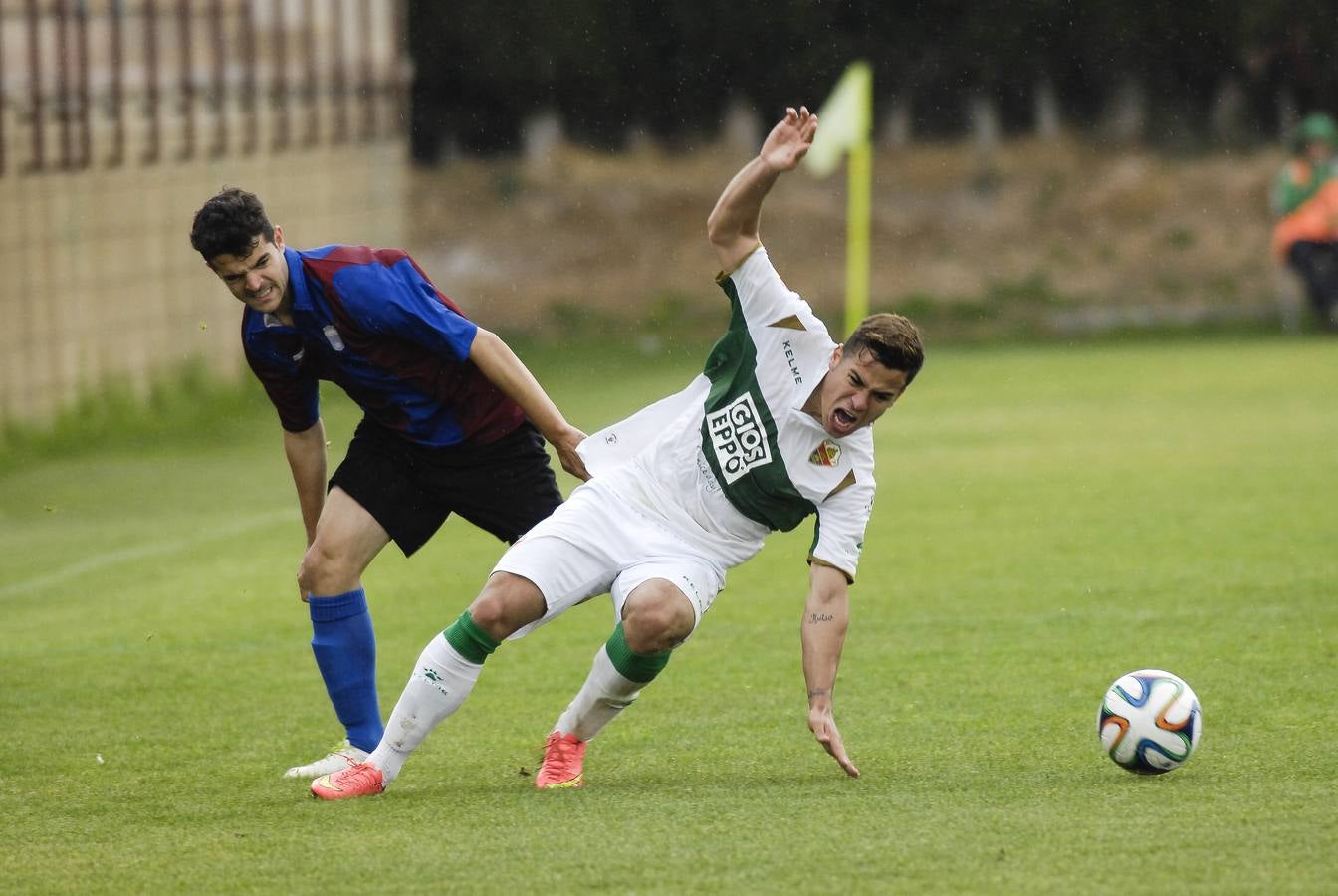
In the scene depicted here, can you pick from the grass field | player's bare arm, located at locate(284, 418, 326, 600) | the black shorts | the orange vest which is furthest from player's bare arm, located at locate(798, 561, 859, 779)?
the orange vest

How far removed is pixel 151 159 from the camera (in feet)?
57.7

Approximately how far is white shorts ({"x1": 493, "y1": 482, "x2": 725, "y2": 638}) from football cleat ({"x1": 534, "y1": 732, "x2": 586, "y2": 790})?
33 cm

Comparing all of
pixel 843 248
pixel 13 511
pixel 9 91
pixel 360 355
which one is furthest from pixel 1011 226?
pixel 360 355

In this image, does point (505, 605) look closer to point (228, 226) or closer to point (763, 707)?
point (228, 226)

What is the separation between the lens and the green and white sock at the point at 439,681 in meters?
5.29

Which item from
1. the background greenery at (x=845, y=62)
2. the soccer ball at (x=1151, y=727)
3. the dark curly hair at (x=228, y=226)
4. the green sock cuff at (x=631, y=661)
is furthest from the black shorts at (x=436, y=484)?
the background greenery at (x=845, y=62)

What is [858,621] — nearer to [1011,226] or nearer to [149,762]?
[149,762]

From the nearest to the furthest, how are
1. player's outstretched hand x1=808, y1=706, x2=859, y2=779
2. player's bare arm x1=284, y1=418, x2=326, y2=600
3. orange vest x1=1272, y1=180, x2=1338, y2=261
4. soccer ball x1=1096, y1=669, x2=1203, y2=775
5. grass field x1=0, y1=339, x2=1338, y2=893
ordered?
1. grass field x1=0, y1=339, x2=1338, y2=893
2. player's outstretched hand x1=808, y1=706, x2=859, y2=779
3. soccer ball x1=1096, y1=669, x2=1203, y2=775
4. player's bare arm x1=284, y1=418, x2=326, y2=600
5. orange vest x1=1272, y1=180, x2=1338, y2=261

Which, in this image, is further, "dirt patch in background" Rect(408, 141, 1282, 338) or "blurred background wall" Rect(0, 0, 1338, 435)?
"dirt patch in background" Rect(408, 141, 1282, 338)

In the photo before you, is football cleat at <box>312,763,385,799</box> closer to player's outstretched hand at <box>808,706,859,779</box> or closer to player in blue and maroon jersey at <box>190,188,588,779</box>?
player in blue and maroon jersey at <box>190,188,588,779</box>

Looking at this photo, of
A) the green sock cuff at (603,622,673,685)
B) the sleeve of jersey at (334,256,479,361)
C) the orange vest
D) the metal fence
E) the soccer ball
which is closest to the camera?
the soccer ball

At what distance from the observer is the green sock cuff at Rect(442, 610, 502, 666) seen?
529 centimetres

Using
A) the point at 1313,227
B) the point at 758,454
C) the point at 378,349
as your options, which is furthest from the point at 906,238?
the point at 758,454

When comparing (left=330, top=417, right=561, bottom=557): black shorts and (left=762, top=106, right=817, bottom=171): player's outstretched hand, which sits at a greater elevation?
(left=762, top=106, right=817, bottom=171): player's outstretched hand
